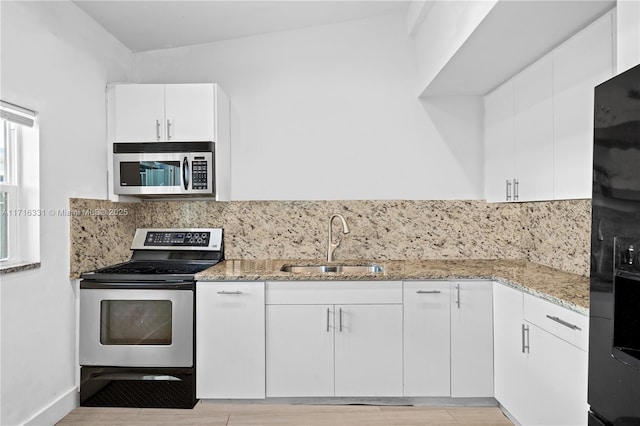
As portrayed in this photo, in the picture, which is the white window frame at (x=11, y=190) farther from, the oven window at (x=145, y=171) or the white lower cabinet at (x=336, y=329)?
the white lower cabinet at (x=336, y=329)

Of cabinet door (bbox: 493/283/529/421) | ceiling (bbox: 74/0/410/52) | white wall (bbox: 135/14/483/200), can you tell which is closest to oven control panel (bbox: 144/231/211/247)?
white wall (bbox: 135/14/483/200)

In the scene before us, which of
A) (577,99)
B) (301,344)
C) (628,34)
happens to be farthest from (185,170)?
(628,34)

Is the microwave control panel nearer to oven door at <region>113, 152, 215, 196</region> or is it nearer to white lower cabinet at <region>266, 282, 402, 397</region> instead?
oven door at <region>113, 152, 215, 196</region>

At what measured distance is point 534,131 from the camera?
9.34 ft

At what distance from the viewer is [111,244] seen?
11.2ft

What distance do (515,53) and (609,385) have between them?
1914mm

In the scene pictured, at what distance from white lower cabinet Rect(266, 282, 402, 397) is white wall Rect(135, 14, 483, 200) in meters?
0.96

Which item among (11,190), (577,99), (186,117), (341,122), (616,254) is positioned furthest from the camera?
(341,122)

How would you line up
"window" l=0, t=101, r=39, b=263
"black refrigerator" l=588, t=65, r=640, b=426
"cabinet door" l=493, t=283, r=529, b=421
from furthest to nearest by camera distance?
"cabinet door" l=493, t=283, r=529, b=421, "window" l=0, t=101, r=39, b=263, "black refrigerator" l=588, t=65, r=640, b=426

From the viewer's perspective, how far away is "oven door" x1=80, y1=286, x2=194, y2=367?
2990mm

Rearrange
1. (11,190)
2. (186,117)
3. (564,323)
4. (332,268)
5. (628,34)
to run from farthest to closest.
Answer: (332,268) < (186,117) < (11,190) < (564,323) < (628,34)

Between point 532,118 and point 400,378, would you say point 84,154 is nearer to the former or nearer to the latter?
point 400,378

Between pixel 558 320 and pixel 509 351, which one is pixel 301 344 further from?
pixel 558 320

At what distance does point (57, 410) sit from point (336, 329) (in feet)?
5.49
